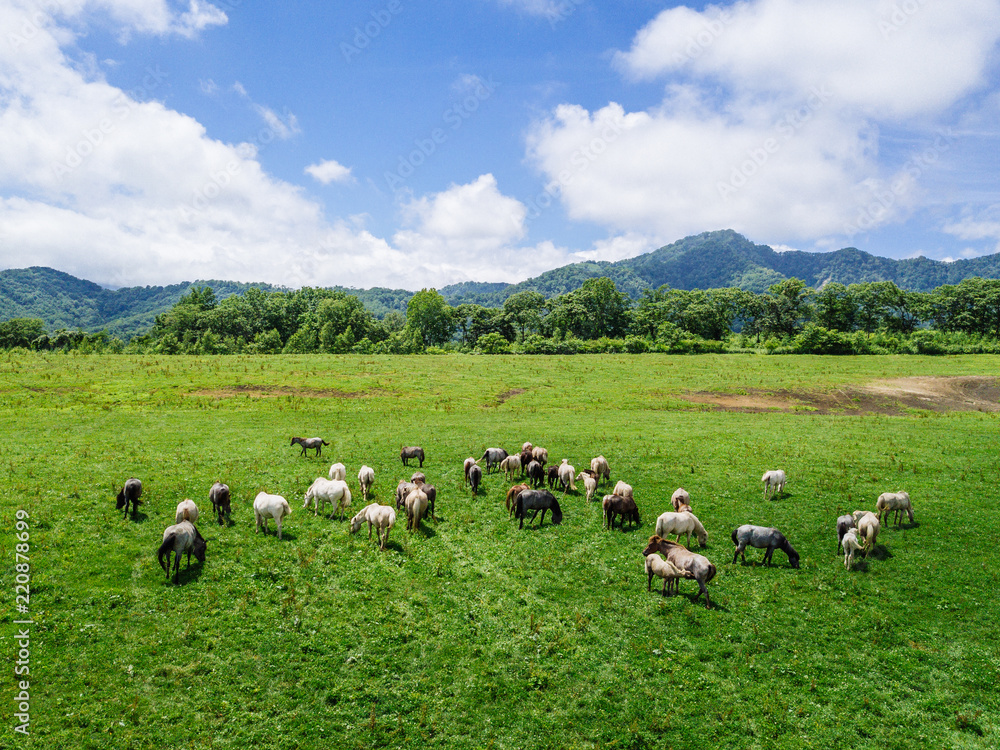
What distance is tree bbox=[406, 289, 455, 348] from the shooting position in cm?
13050

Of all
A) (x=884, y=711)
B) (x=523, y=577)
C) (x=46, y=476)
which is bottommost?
(x=884, y=711)

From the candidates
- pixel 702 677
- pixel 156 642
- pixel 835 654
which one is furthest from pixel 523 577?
pixel 156 642

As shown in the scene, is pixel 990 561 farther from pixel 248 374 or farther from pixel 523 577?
pixel 248 374

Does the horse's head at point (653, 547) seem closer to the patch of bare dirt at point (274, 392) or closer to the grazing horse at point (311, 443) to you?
the grazing horse at point (311, 443)

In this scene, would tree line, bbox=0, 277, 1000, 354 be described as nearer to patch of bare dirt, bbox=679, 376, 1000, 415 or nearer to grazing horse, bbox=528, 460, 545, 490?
patch of bare dirt, bbox=679, 376, 1000, 415

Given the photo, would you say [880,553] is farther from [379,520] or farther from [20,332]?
[20,332]

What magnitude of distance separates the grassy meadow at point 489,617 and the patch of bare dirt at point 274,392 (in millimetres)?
18164

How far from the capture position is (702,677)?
40.1 ft

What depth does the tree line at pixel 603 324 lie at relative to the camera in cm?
9719

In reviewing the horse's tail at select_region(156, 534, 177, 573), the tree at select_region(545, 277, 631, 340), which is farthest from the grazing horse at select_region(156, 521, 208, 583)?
the tree at select_region(545, 277, 631, 340)

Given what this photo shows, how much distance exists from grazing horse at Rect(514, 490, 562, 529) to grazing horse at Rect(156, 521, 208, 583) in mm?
11453

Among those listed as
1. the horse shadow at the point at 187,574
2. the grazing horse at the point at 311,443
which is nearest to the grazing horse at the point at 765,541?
the horse shadow at the point at 187,574

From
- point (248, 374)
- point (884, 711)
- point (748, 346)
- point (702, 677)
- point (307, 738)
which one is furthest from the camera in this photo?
point (748, 346)

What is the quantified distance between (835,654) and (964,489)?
715 inches
